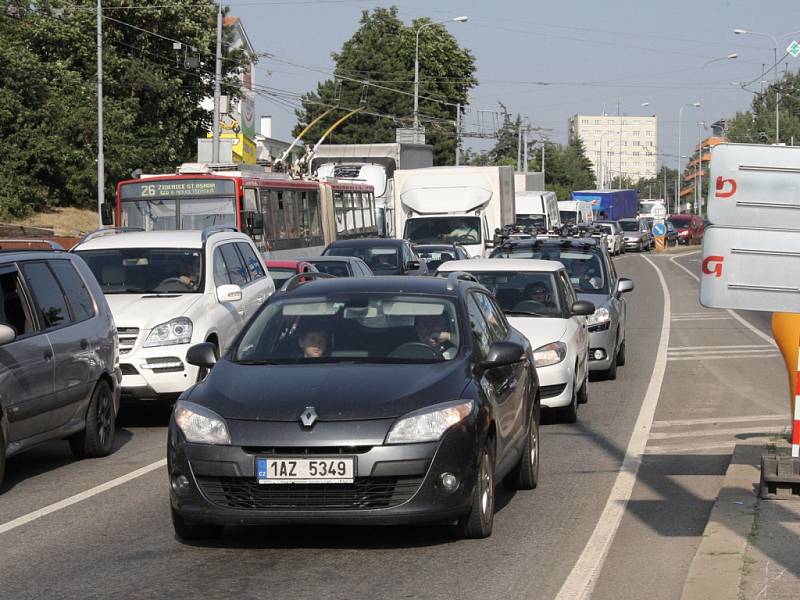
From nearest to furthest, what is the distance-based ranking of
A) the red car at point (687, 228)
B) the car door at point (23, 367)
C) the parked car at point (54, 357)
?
the car door at point (23, 367)
the parked car at point (54, 357)
the red car at point (687, 228)

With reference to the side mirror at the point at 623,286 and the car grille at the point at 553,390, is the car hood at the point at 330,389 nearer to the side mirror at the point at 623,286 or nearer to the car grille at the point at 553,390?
the car grille at the point at 553,390

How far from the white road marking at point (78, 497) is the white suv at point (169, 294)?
2.17 meters

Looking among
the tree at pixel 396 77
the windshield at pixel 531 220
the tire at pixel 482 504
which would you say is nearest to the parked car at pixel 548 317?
the tire at pixel 482 504

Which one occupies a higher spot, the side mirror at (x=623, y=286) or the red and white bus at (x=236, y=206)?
the red and white bus at (x=236, y=206)

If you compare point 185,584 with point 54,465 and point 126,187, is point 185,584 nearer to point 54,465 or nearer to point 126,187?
point 54,465

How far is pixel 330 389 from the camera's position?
25.4ft

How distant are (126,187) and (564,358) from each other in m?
15.7

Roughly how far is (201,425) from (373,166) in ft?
128

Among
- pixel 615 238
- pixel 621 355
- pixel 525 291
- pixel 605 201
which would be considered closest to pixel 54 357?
pixel 525 291

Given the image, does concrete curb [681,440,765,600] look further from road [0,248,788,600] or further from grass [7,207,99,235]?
grass [7,207,99,235]

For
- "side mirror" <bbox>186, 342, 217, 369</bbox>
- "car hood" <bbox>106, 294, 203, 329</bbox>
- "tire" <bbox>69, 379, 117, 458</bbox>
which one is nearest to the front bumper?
"side mirror" <bbox>186, 342, 217, 369</bbox>

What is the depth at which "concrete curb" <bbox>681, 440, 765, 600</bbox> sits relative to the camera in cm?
662

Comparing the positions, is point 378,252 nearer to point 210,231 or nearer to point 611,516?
point 210,231

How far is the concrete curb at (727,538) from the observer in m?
6.62
